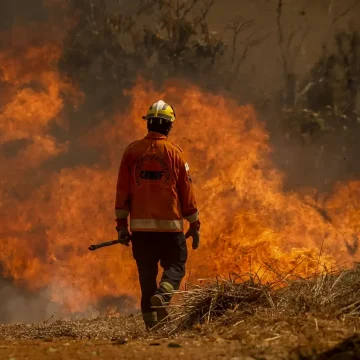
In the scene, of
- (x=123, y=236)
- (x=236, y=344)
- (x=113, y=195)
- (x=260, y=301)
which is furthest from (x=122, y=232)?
(x=113, y=195)

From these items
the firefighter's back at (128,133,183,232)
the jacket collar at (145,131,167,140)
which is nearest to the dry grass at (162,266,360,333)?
the firefighter's back at (128,133,183,232)

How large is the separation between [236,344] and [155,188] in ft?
7.18

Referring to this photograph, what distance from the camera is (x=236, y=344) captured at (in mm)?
3264

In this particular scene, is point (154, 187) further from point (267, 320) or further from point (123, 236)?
point (267, 320)

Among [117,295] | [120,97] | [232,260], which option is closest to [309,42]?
[120,97]

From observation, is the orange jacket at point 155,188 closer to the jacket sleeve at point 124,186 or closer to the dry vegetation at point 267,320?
the jacket sleeve at point 124,186

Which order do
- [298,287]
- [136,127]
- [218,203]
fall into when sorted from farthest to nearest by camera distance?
[136,127]
[218,203]
[298,287]

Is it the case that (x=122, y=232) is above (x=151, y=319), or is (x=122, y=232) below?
above

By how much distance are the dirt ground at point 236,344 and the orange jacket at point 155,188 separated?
1.40 m

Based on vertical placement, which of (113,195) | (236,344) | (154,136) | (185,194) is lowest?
(236,344)

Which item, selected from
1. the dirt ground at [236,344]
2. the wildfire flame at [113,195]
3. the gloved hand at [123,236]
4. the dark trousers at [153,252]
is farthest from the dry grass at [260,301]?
the wildfire flame at [113,195]

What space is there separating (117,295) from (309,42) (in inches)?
238

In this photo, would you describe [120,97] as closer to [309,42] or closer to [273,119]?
[273,119]

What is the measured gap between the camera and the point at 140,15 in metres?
10.8
